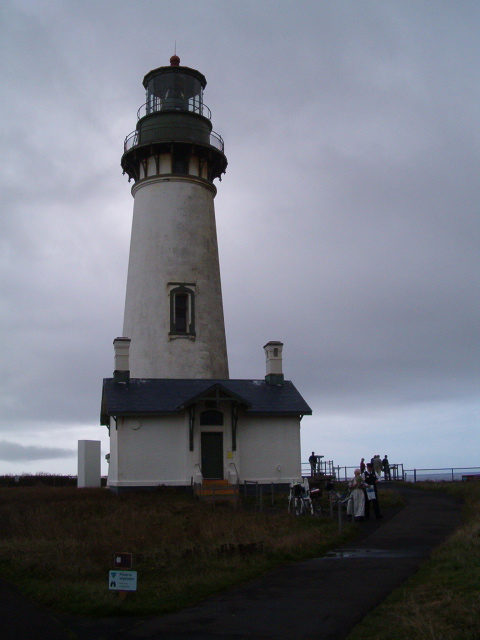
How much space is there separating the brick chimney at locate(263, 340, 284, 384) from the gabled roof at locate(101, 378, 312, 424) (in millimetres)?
335

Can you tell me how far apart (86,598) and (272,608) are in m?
2.57

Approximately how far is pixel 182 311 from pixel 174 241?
3070 mm

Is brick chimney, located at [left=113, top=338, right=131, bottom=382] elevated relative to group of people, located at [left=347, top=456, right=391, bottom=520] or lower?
elevated

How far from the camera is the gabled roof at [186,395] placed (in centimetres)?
2648

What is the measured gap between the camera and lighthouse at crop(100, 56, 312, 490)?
87.6ft

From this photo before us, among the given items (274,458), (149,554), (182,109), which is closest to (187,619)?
(149,554)

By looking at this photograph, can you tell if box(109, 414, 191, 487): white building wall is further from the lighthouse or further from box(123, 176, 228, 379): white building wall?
box(123, 176, 228, 379): white building wall

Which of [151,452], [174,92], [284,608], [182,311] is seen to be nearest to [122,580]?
[284,608]

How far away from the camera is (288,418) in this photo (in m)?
28.4

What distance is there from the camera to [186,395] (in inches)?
1095

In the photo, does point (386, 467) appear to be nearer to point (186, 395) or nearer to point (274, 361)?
point (274, 361)

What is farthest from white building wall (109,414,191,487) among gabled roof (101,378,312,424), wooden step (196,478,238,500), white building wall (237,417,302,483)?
white building wall (237,417,302,483)

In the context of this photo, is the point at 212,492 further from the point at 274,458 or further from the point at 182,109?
the point at 182,109

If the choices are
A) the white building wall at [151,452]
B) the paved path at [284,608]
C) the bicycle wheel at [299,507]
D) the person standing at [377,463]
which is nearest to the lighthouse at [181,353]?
the white building wall at [151,452]
